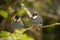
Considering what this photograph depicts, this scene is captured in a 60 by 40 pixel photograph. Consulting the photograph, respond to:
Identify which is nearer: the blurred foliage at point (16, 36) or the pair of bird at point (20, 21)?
the blurred foliage at point (16, 36)

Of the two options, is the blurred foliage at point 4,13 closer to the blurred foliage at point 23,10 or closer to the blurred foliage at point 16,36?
the blurred foliage at point 23,10

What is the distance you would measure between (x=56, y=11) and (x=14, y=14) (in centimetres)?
162

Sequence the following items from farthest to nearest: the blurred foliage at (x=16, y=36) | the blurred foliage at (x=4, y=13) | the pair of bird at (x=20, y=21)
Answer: the blurred foliage at (x=4, y=13) < the pair of bird at (x=20, y=21) < the blurred foliage at (x=16, y=36)

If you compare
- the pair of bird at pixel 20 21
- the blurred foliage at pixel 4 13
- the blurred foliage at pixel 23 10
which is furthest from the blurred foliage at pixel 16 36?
the blurred foliage at pixel 4 13

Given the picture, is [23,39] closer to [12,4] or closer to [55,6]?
[12,4]

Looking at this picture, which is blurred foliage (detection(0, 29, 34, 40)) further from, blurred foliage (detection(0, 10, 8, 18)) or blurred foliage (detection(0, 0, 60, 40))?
blurred foliage (detection(0, 10, 8, 18))

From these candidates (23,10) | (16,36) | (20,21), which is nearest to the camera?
(16,36)

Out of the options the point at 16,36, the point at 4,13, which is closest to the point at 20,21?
the point at 4,13

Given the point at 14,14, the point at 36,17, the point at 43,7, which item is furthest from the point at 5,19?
the point at 43,7

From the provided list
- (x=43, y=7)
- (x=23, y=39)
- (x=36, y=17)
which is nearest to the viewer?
(x=23, y=39)

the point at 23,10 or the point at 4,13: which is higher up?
the point at 23,10

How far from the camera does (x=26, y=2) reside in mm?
3256

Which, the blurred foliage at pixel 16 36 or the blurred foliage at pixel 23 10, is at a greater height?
the blurred foliage at pixel 23 10

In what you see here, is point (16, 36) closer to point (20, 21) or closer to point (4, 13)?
point (20, 21)
